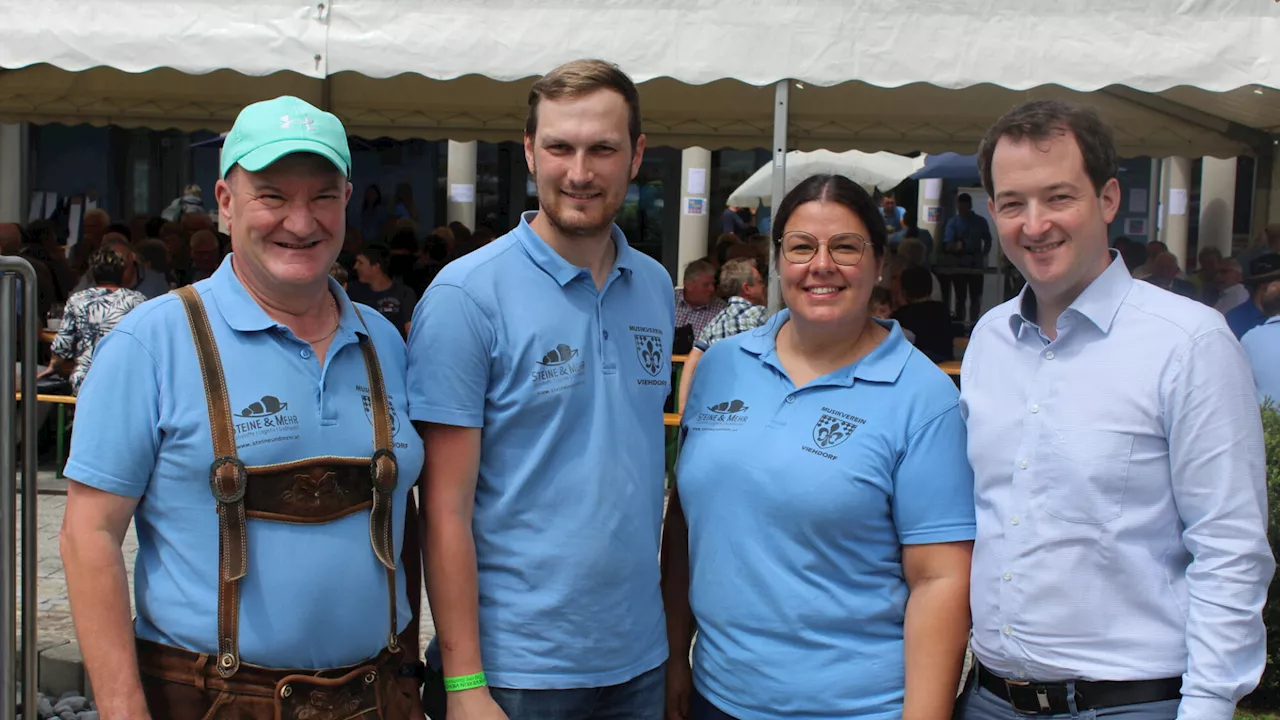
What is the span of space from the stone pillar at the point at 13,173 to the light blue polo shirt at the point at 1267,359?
1715 centimetres

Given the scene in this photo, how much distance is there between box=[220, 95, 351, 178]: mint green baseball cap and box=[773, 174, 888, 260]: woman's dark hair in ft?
→ 3.06

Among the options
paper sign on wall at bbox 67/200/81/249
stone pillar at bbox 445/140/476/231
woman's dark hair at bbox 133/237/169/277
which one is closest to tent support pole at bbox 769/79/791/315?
woman's dark hair at bbox 133/237/169/277

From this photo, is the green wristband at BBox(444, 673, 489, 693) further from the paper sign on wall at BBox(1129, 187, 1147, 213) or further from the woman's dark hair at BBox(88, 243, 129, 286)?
the paper sign on wall at BBox(1129, 187, 1147, 213)

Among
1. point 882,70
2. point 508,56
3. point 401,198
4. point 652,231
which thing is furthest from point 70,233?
point 882,70

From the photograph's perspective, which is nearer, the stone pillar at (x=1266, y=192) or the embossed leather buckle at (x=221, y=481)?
the embossed leather buckle at (x=221, y=481)

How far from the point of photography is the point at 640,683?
254cm

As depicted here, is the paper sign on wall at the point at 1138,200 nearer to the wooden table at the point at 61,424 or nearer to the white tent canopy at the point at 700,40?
the white tent canopy at the point at 700,40

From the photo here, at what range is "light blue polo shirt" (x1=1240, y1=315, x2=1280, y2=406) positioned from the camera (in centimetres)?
545

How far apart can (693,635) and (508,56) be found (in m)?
3.90

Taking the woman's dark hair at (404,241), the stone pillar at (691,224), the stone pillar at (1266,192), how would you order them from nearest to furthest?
the stone pillar at (1266,192), the woman's dark hair at (404,241), the stone pillar at (691,224)

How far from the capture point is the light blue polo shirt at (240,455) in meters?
2.11

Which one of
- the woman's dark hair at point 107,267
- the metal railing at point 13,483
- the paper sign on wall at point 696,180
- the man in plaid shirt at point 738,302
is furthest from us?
the paper sign on wall at point 696,180

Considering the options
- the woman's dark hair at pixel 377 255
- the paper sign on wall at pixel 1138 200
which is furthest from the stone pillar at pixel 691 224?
the woman's dark hair at pixel 377 255


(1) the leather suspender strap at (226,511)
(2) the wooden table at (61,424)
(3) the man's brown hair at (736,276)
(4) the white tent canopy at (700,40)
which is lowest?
(2) the wooden table at (61,424)
